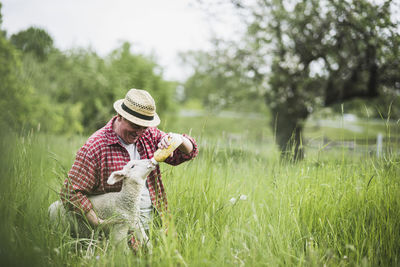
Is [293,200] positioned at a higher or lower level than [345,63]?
lower

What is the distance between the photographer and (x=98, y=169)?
2430 millimetres

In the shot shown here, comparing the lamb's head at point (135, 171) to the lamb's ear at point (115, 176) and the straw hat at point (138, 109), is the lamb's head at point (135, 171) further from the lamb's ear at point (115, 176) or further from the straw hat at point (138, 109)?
the straw hat at point (138, 109)

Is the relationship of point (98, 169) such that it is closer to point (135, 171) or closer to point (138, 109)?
point (135, 171)

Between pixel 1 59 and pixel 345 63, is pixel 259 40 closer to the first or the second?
pixel 345 63

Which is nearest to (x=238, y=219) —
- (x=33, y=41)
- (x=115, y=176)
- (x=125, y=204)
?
(x=125, y=204)


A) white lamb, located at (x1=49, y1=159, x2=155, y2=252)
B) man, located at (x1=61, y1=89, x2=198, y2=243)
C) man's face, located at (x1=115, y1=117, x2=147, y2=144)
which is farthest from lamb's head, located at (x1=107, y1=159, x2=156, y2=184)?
man's face, located at (x1=115, y1=117, x2=147, y2=144)

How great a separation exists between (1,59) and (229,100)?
6938 mm

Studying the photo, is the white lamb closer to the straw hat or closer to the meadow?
the meadow

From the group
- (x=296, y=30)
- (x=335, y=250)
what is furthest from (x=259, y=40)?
(x=335, y=250)

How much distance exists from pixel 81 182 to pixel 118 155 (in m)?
0.33

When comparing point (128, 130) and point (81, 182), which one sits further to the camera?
point (128, 130)

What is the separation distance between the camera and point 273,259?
6.90ft

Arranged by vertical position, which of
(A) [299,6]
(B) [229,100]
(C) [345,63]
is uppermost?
(A) [299,6]

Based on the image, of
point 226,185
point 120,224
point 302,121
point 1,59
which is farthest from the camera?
point 302,121
